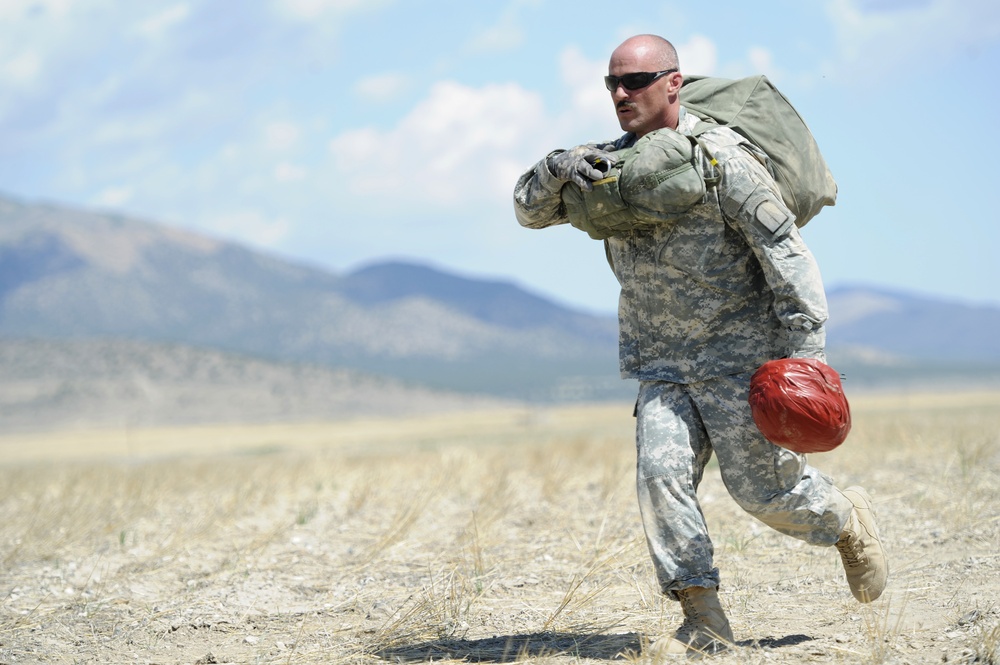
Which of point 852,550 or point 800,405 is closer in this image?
point 800,405

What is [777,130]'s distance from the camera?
445 cm

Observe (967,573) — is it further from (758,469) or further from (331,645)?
(331,645)

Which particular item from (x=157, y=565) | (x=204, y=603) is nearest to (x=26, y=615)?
(x=204, y=603)

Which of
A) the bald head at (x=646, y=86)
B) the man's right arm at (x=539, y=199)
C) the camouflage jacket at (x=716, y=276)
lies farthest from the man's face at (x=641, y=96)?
the man's right arm at (x=539, y=199)

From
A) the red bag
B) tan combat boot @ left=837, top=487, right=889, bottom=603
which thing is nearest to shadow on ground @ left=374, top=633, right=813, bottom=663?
tan combat boot @ left=837, top=487, right=889, bottom=603

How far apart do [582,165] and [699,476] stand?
120cm

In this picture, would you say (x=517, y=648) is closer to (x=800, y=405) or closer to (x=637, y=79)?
(x=800, y=405)

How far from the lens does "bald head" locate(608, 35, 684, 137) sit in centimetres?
434

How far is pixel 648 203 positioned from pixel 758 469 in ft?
3.38

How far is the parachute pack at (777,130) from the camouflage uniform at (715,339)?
0.25ft

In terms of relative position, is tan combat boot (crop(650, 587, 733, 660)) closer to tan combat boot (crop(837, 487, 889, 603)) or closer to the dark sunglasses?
tan combat boot (crop(837, 487, 889, 603))

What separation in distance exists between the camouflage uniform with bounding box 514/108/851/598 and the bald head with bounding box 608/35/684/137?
0.12m

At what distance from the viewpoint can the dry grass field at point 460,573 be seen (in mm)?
4652

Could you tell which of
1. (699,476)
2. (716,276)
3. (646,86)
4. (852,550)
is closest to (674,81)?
(646,86)
